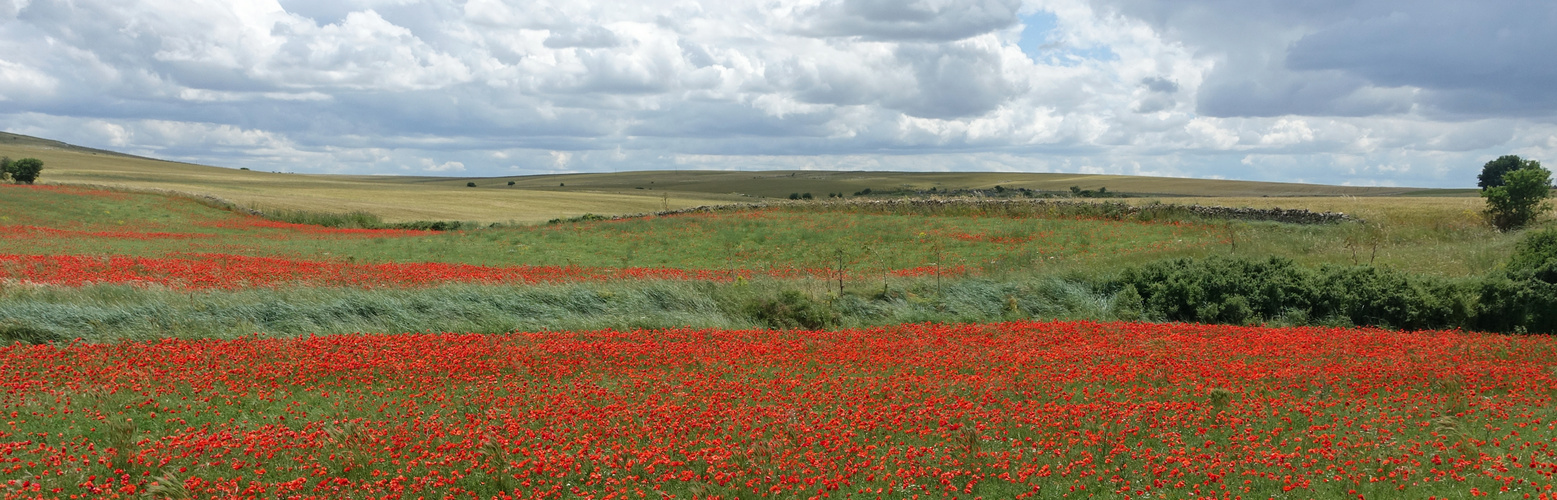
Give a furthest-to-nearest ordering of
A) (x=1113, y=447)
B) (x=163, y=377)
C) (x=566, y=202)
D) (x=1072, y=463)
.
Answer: (x=566, y=202) < (x=163, y=377) < (x=1113, y=447) < (x=1072, y=463)

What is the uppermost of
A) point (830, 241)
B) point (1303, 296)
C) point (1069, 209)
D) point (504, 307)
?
point (1069, 209)

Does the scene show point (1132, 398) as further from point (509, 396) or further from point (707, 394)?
point (509, 396)

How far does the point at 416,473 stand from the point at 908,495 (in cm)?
424

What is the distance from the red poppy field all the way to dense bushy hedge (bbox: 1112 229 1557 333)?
3.93 meters

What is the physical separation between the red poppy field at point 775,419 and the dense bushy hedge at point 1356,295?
3.93 metres

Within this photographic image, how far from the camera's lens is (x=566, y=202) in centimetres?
8369

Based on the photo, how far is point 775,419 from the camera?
9273 millimetres

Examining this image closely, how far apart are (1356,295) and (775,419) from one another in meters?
14.7

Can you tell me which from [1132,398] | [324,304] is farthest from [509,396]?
[324,304]

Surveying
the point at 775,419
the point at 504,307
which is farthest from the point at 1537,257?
the point at 504,307

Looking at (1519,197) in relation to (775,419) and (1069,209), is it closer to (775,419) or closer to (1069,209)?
(1069,209)

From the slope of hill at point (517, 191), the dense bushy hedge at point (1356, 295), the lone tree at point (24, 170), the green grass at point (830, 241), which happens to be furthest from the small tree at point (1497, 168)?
the lone tree at point (24, 170)

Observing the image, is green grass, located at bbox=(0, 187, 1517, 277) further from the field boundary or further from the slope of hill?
the slope of hill

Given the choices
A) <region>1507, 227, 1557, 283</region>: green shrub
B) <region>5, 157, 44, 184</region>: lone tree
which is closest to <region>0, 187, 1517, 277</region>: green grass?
<region>1507, 227, 1557, 283</region>: green shrub
